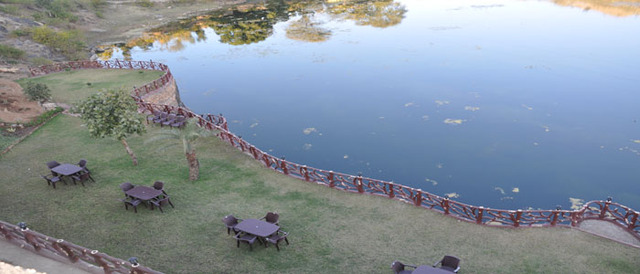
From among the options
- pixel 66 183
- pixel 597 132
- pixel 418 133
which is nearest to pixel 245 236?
pixel 66 183

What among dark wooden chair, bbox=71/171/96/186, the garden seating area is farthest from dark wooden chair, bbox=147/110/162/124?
dark wooden chair, bbox=71/171/96/186

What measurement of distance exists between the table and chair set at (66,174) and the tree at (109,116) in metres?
1.76

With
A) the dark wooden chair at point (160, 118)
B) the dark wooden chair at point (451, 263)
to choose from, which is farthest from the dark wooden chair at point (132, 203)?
the dark wooden chair at point (451, 263)

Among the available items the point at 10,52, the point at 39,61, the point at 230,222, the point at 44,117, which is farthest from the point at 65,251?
the point at 10,52

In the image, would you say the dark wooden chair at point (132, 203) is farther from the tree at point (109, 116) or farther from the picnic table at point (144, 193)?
the tree at point (109, 116)

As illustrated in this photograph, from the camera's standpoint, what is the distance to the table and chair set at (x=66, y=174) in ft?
52.1

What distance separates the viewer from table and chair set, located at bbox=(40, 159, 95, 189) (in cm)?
1588

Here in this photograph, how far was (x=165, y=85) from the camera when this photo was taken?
30891mm

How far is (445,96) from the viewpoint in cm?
3494

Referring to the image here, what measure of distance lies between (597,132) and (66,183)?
109 feet

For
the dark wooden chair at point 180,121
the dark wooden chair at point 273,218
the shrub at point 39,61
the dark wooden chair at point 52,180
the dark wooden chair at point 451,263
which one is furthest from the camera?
the shrub at point 39,61

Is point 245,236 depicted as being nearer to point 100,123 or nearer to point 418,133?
point 100,123

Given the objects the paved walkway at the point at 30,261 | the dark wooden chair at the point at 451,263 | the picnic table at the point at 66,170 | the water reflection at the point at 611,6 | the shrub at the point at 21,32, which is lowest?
the dark wooden chair at the point at 451,263

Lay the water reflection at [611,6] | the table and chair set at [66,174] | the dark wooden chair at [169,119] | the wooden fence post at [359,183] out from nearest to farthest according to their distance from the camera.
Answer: the table and chair set at [66,174] → the wooden fence post at [359,183] → the dark wooden chair at [169,119] → the water reflection at [611,6]
